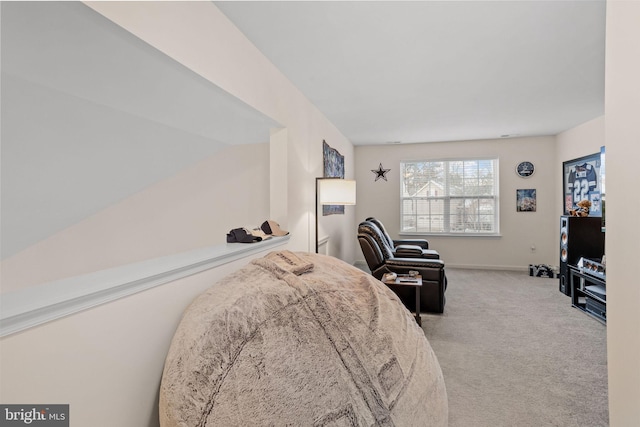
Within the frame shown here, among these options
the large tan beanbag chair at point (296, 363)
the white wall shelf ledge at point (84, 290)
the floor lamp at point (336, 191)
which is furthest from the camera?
the floor lamp at point (336, 191)

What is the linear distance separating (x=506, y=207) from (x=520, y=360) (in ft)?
13.4

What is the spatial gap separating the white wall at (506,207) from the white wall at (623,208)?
4895 mm

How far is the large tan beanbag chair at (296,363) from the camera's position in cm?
105

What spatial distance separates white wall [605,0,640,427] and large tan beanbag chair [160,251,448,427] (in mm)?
706

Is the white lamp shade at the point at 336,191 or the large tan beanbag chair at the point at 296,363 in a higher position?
the white lamp shade at the point at 336,191

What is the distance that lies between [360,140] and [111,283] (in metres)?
5.30

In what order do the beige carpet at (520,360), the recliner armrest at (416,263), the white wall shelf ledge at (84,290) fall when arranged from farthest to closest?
the recliner armrest at (416,263) < the beige carpet at (520,360) < the white wall shelf ledge at (84,290)

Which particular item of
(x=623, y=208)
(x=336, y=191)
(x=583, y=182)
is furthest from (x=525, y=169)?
(x=623, y=208)

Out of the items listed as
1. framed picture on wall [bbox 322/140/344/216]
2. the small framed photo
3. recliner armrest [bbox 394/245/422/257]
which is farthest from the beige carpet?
the small framed photo

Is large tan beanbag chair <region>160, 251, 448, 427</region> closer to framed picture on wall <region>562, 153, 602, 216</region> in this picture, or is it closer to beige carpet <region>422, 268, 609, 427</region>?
beige carpet <region>422, 268, 609, 427</region>

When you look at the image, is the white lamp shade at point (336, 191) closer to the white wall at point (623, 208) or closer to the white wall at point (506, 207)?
the white wall at point (623, 208)

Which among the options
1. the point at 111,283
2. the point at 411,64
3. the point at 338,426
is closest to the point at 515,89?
the point at 411,64

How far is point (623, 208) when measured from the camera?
Answer: 124cm

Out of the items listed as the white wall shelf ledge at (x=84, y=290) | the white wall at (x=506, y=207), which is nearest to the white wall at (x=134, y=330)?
the white wall shelf ledge at (x=84, y=290)
